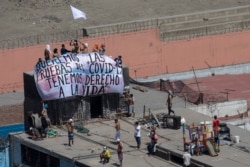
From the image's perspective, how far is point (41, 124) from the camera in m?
58.3

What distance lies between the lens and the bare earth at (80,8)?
8475 cm

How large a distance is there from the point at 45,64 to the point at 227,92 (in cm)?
1417

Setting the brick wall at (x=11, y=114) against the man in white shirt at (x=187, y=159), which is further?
the brick wall at (x=11, y=114)

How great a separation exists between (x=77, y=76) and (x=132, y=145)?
4610 millimetres

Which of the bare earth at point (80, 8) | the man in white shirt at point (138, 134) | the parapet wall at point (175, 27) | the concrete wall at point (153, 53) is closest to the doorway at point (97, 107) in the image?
the man in white shirt at point (138, 134)

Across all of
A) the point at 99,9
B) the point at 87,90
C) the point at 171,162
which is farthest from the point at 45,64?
the point at 99,9

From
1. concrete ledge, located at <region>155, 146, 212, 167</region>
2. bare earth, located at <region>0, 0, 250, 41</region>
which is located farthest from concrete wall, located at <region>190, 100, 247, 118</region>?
bare earth, located at <region>0, 0, 250, 41</region>

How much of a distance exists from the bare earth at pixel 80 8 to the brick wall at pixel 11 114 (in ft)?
49.1

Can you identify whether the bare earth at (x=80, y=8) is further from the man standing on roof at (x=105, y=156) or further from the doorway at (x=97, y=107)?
the man standing on roof at (x=105, y=156)

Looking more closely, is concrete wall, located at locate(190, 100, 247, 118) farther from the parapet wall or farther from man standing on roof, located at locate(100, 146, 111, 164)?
the parapet wall

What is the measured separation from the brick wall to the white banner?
23.2ft

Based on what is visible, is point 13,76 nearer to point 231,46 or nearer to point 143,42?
point 143,42

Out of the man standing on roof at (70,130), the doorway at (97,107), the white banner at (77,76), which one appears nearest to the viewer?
the man standing on roof at (70,130)

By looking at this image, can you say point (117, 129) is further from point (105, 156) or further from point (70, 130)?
point (105, 156)
